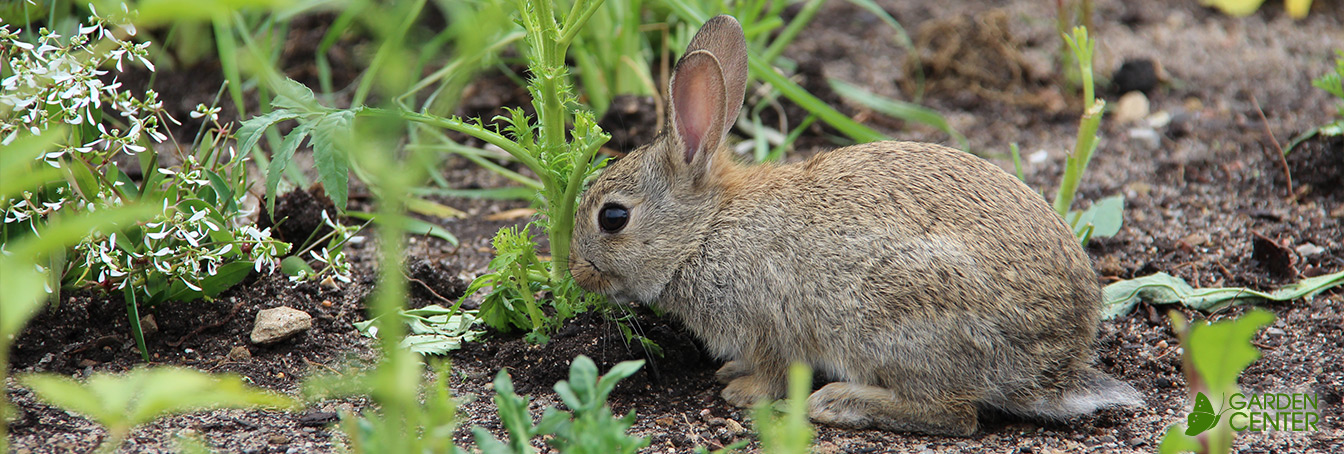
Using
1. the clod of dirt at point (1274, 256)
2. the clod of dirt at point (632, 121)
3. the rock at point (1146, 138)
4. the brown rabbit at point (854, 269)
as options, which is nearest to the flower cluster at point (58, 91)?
the brown rabbit at point (854, 269)

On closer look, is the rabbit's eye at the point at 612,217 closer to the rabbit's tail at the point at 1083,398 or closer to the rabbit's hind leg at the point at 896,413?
the rabbit's hind leg at the point at 896,413

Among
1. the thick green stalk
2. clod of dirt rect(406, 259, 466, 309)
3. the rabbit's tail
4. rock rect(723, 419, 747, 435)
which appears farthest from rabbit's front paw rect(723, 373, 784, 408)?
the thick green stalk

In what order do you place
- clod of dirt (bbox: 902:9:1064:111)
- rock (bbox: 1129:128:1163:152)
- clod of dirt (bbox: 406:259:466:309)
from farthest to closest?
1. clod of dirt (bbox: 902:9:1064:111)
2. rock (bbox: 1129:128:1163:152)
3. clod of dirt (bbox: 406:259:466:309)

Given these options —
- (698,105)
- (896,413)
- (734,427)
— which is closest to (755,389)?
(734,427)

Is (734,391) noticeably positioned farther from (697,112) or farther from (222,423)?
(222,423)

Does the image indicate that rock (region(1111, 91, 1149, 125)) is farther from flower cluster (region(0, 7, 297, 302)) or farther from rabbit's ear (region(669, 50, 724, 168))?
flower cluster (region(0, 7, 297, 302))
